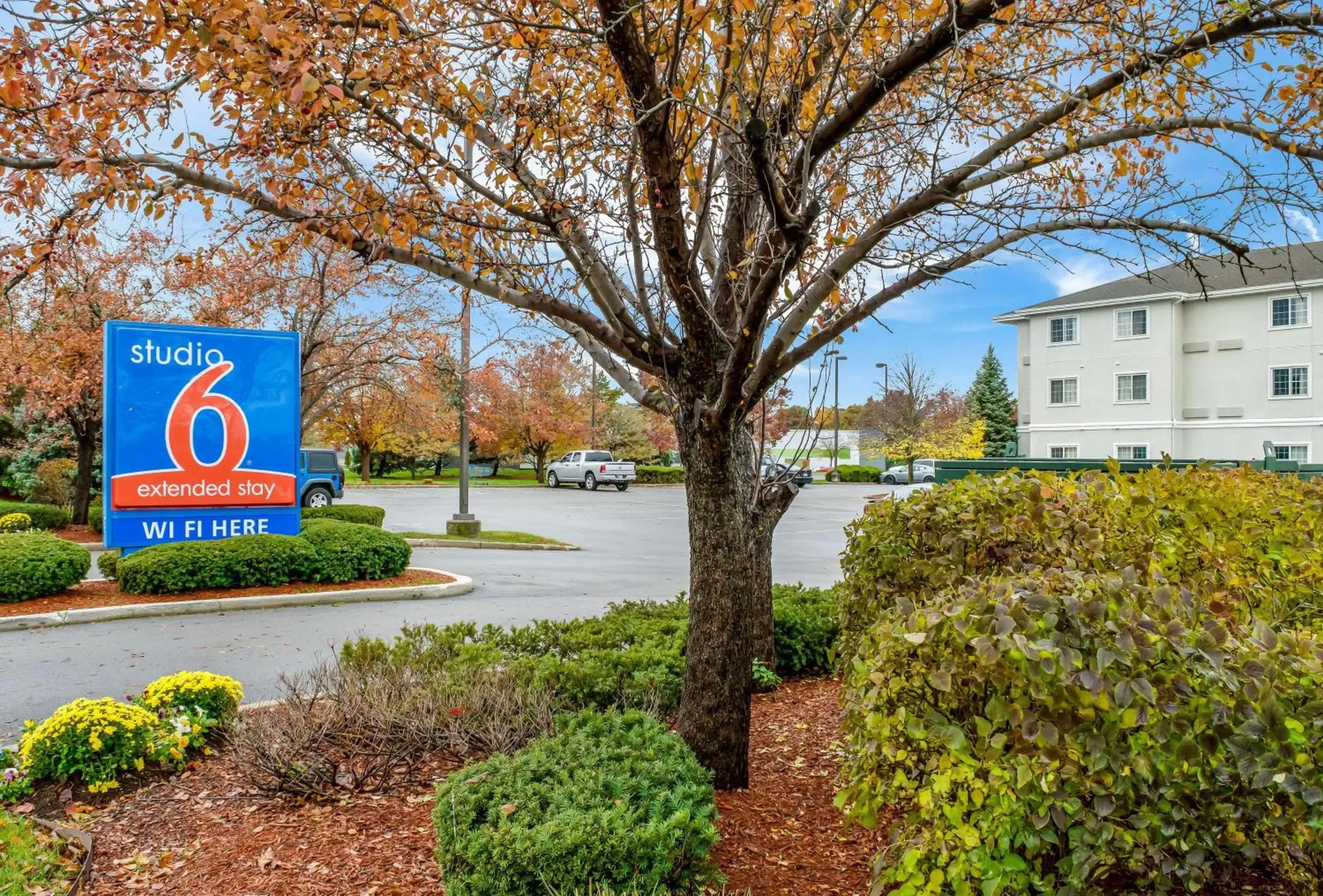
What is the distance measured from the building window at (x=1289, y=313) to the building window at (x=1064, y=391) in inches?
254

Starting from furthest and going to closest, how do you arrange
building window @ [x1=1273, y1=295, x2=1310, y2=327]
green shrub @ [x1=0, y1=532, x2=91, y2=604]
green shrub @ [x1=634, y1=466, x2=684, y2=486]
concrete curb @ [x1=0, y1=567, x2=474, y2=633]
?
green shrub @ [x1=634, y1=466, x2=684, y2=486], building window @ [x1=1273, y1=295, x2=1310, y2=327], green shrub @ [x1=0, y1=532, x2=91, y2=604], concrete curb @ [x1=0, y1=567, x2=474, y2=633]

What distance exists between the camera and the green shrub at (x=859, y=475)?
54.2 m

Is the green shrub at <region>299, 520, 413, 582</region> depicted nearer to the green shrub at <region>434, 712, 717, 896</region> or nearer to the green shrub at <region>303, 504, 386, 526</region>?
the green shrub at <region>303, 504, 386, 526</region>

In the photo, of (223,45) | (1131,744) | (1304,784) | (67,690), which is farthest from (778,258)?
(67,690)

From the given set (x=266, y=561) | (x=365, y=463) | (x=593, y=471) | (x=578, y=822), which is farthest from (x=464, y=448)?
(x=365, y=463)

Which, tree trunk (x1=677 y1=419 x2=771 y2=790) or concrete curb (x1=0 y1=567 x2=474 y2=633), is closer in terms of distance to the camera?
tree trunk (x1=677 y1=419 x2=771 y2=790)

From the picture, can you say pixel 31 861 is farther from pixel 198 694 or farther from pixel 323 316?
pixel 323 316

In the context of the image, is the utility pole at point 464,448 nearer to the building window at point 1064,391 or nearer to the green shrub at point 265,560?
the green shrub at point 265,560

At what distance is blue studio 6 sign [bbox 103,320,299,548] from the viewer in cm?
897

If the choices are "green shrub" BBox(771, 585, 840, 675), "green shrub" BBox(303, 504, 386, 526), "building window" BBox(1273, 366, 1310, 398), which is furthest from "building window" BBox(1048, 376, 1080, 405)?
"green shrub" BBox(771, 585, 840, 675)

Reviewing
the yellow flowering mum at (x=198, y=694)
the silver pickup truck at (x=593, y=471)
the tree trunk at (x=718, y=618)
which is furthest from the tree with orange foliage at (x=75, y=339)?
the silver pickup truck at (x=593, y=471)

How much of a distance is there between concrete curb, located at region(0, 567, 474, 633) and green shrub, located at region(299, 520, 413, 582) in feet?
1.69

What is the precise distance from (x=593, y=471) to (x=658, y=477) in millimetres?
7958

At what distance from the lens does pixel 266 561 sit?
9.95 metres
